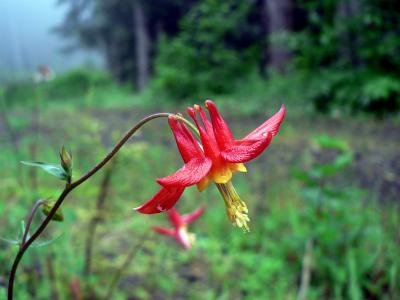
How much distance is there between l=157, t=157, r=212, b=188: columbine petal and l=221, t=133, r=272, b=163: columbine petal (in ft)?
0.12

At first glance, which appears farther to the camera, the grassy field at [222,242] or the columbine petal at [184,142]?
the grassy field at [222,242]

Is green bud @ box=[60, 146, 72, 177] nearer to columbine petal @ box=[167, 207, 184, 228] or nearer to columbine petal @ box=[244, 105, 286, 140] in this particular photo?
columbine petal @ box=[244, 105, 286, 140]

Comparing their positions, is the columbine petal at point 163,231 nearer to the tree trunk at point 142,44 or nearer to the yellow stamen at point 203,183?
the yellow stamen at point 203,183

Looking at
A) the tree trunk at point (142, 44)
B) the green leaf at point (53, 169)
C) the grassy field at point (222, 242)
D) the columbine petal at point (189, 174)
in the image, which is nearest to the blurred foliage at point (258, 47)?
the tree trunk at point (142, 44)

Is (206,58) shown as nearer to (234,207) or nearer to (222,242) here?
(222,242)

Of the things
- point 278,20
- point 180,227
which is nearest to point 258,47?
point 278,20

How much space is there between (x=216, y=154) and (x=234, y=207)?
0.10m

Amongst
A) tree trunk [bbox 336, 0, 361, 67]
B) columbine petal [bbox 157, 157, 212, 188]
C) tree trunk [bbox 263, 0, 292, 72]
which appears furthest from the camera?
tree trunk [bbox 263, 0, 292, 72]

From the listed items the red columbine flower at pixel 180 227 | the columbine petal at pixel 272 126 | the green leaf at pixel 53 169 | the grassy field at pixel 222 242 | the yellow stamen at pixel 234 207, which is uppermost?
the columbine petal at pixel 272 126

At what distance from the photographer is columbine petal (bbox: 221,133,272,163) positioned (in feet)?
2.29

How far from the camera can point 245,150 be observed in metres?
0.74

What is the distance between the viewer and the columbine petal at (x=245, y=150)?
0.70 metres

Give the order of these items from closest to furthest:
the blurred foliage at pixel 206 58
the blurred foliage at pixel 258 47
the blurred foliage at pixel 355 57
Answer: the blurred foliage at pixel 355 57
the blurred foliage at pixel 258 47
the blurred foliage at pixel 206 58

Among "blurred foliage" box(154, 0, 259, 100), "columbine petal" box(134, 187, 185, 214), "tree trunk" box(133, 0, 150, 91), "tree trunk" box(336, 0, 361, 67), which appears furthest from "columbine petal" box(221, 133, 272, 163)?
"tree trunk" box(133, 0, 150, 91)
